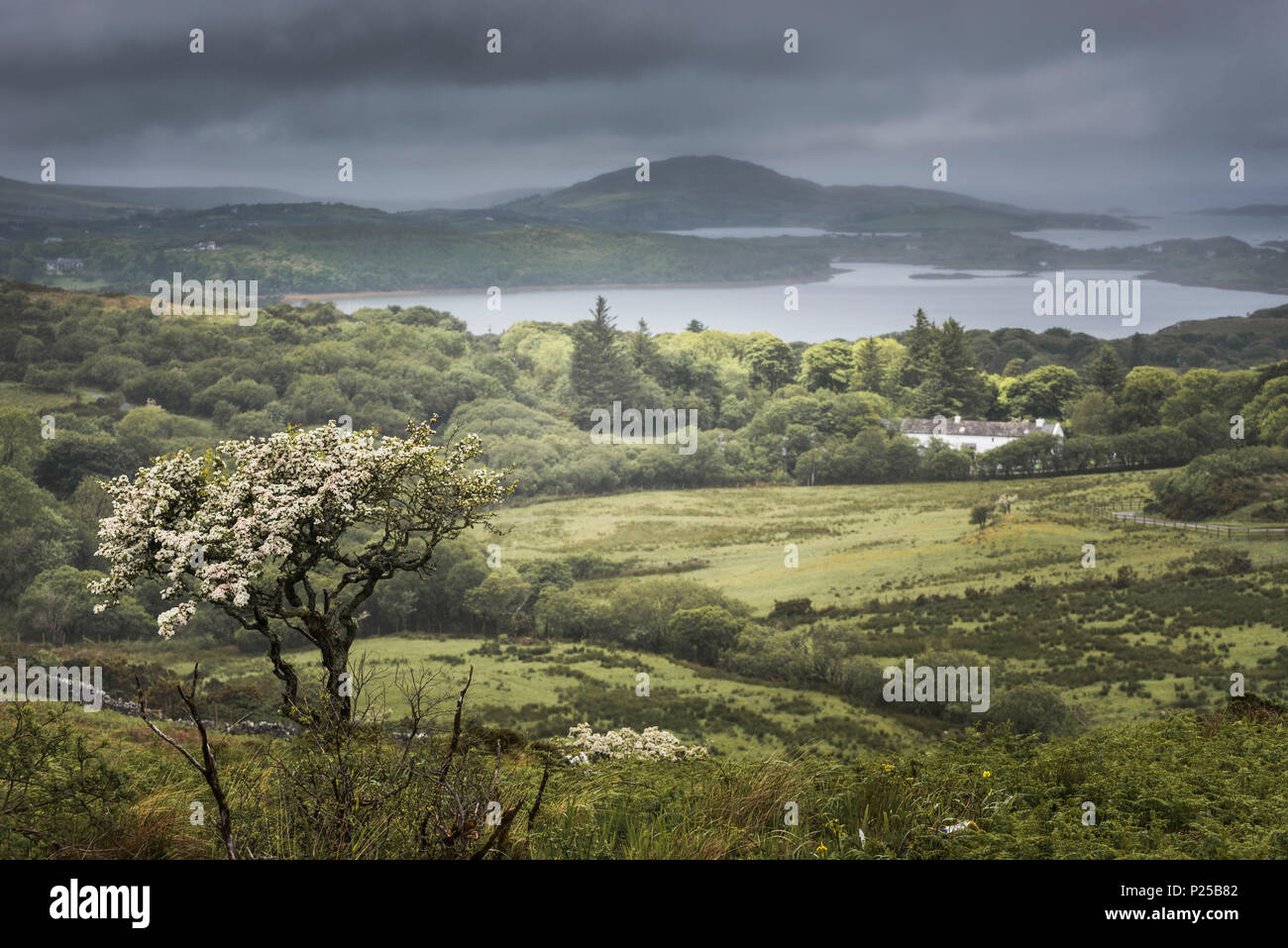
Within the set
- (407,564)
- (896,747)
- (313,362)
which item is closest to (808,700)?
(896,747)

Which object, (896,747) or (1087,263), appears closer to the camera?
(896,747)

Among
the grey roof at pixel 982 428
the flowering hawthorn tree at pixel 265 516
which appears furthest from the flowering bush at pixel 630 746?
the grey roof at pixel 982 428

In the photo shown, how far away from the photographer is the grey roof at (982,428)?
33406 mm

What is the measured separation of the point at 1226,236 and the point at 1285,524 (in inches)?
760

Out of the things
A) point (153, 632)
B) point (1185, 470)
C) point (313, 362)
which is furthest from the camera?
point (313, 362)

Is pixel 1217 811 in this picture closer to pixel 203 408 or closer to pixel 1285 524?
pixel 1285 524

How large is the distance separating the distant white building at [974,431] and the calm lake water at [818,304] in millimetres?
10060

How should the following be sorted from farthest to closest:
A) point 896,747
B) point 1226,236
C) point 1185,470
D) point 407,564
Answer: point 1226,236 < point 1185,470 < point 896,747 < point 407,564

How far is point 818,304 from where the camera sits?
47781 mm

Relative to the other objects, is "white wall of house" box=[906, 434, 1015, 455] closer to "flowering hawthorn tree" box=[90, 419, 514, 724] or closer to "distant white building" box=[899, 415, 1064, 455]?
"distant white building" box=[899, 415, 1064, 455]

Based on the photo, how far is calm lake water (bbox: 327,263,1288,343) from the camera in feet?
144

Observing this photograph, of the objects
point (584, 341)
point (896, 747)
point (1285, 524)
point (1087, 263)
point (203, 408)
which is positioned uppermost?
point (1087, 263)

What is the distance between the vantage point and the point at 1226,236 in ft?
123

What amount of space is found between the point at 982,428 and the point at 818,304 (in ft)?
49.8
